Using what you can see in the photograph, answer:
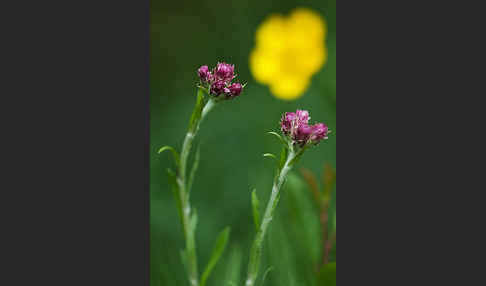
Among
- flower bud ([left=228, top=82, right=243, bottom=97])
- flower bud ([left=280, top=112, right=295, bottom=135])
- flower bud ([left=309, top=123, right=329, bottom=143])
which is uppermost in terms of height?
flower bud ([left=228, top=82, right=243, bottom=97])

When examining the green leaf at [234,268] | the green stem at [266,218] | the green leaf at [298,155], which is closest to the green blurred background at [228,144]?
the green leaf at [234,268]

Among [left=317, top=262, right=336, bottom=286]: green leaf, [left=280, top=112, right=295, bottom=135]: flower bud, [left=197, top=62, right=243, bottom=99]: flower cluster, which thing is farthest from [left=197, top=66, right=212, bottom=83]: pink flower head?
[left=317, top=262, right=336, bottom=286]: green leaf

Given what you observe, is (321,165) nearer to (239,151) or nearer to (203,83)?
(239,151)

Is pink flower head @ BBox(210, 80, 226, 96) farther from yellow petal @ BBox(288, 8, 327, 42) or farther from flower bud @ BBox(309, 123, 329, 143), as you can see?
yellow petal @ BBox(288, 8, 327, 42)

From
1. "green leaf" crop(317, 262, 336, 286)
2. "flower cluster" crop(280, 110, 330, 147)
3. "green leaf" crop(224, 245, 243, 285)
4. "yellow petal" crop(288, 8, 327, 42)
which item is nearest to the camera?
"flower cluster" crop(280, 110, 330, 147)

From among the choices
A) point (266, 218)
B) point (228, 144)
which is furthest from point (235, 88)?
point (228, 144)

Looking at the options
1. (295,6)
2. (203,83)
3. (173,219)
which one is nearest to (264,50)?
(295,6)

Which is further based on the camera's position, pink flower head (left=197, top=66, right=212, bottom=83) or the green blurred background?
the green blurred background
